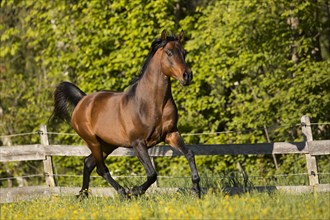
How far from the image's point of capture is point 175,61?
9.60 metres

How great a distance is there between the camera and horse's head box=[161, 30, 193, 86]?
9.43 m

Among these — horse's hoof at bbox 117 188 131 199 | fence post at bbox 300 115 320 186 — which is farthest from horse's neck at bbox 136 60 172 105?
fence post at bbox 300 115 320 186

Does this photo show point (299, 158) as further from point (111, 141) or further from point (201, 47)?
point (111, 141)

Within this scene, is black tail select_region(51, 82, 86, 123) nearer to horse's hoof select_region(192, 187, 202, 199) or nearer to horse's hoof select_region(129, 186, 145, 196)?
horse's hoof select_region(129, 186, 145, 196)

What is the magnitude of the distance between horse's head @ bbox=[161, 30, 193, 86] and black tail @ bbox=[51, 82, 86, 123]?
280cm

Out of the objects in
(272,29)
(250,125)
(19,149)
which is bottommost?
(250,125)

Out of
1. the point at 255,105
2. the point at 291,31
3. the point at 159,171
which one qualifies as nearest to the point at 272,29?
the point at 291,31

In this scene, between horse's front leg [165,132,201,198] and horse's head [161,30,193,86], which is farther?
horse's front leg [165,132,201,198]

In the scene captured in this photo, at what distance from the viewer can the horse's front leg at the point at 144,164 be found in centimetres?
995

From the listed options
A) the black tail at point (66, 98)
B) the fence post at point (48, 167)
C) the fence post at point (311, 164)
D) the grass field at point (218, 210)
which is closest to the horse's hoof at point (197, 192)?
the grass field at point (218, 210)

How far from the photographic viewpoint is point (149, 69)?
33.2ft

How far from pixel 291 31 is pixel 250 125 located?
230 cm

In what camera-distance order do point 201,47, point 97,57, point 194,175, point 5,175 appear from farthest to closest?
1. point 5,175
2. point 97,57
3. point 201,47
4. point 194,175

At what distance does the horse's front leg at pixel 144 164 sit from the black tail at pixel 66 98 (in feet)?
8.17
